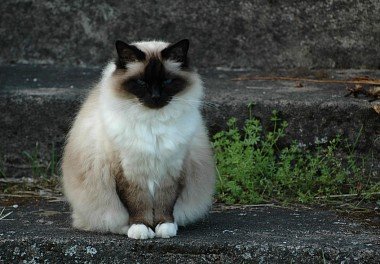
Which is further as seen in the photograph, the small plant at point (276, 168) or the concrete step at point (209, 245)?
the small plant at point (276, 168)

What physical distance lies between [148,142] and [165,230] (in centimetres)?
41

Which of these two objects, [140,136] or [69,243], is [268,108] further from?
[69,243]

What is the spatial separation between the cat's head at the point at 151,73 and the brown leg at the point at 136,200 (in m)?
0.38

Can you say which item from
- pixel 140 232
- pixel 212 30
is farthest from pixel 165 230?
pixel 212 30

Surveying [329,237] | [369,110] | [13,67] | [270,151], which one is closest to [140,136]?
[329,237]

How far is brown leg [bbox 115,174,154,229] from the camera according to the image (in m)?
4.02

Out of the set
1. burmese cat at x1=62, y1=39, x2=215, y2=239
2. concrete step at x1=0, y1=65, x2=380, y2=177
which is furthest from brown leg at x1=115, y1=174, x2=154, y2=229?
concrete step at x1=0, y1=65, x2=380, y2=177

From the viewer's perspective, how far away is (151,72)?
12.9 ft

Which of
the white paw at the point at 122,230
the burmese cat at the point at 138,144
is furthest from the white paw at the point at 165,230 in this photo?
the white paw at the point at 122,230

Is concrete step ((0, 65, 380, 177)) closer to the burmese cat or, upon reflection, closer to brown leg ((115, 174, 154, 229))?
the burmese cat

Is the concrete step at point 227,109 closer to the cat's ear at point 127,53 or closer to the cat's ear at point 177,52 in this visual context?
the cat's ear at point 177,52

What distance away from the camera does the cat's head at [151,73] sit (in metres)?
3.94

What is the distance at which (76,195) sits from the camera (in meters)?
4.21

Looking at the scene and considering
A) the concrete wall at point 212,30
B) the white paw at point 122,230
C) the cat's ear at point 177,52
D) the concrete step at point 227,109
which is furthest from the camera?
the concrete wall at point 212,30
